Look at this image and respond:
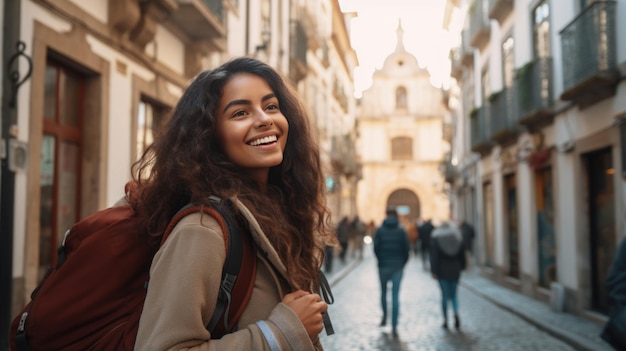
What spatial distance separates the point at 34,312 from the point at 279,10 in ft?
63.5

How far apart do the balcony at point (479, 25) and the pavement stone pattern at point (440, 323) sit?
755cm

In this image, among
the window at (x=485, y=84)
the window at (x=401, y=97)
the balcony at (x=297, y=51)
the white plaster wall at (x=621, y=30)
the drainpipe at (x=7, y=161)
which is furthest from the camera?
the window at (x=401, y=97)

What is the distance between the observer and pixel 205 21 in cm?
1096

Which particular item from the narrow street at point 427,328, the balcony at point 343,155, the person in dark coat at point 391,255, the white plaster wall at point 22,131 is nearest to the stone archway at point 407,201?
the balcony at point 343,155

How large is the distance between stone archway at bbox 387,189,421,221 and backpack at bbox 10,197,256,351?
53610 mm

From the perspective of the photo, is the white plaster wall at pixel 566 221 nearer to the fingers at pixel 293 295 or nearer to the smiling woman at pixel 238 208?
the smiling woman at pixel 238 208

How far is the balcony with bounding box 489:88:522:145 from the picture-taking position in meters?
17.0

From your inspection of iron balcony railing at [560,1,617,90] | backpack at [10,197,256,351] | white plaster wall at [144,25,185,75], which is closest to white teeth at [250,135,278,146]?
backpack at [10,197,256,351]

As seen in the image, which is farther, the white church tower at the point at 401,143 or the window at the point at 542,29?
the white church tower at the point at 401,143

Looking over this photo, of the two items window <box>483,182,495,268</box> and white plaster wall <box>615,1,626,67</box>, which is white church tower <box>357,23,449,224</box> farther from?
white plaster wall <box>615,1,626,67</box>

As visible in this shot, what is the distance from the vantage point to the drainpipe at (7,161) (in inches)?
255

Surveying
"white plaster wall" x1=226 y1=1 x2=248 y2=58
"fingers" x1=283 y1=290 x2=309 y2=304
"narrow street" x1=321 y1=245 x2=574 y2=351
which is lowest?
"narrow street" x1=321 y1=245 x2=574 y2=351

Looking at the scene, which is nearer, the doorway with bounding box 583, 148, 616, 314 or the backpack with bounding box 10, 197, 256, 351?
the backpack with bounding box 10, 197, 256, 351

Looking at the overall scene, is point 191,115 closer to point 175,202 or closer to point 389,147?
point 175,202
